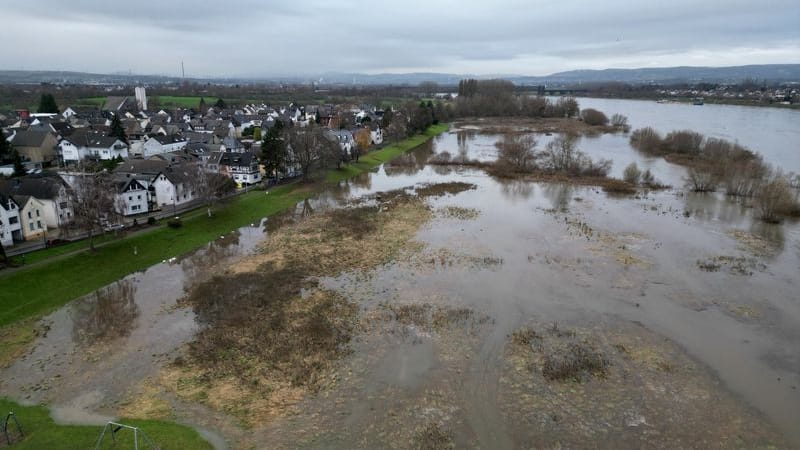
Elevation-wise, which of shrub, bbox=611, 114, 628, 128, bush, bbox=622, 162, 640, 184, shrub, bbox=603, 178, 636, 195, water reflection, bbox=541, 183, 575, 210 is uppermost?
shrub, bbox=611, 114, 628, 128

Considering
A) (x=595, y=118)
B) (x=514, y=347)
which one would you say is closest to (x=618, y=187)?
(x=514, y=347)

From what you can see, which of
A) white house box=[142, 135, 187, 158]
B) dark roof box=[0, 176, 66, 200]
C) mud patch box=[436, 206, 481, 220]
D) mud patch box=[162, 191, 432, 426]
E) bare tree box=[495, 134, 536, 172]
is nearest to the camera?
mud patch box=[162, 191, 432, 426]

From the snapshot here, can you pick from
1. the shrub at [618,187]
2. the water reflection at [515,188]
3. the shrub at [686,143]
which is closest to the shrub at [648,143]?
the shrub at [686,143]

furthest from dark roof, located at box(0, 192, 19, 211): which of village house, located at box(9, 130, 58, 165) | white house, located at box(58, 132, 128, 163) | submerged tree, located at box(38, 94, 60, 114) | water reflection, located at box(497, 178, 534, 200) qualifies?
submerged tree, located at box(38, 94, 60, 114)

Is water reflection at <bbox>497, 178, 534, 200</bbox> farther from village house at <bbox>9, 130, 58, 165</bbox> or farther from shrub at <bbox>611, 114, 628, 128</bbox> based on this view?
shrub at <bbox>611, 114, 628, 128</bbox>

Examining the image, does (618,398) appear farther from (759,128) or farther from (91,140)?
(759,128)

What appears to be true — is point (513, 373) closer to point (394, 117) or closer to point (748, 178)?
point (748, 178)
